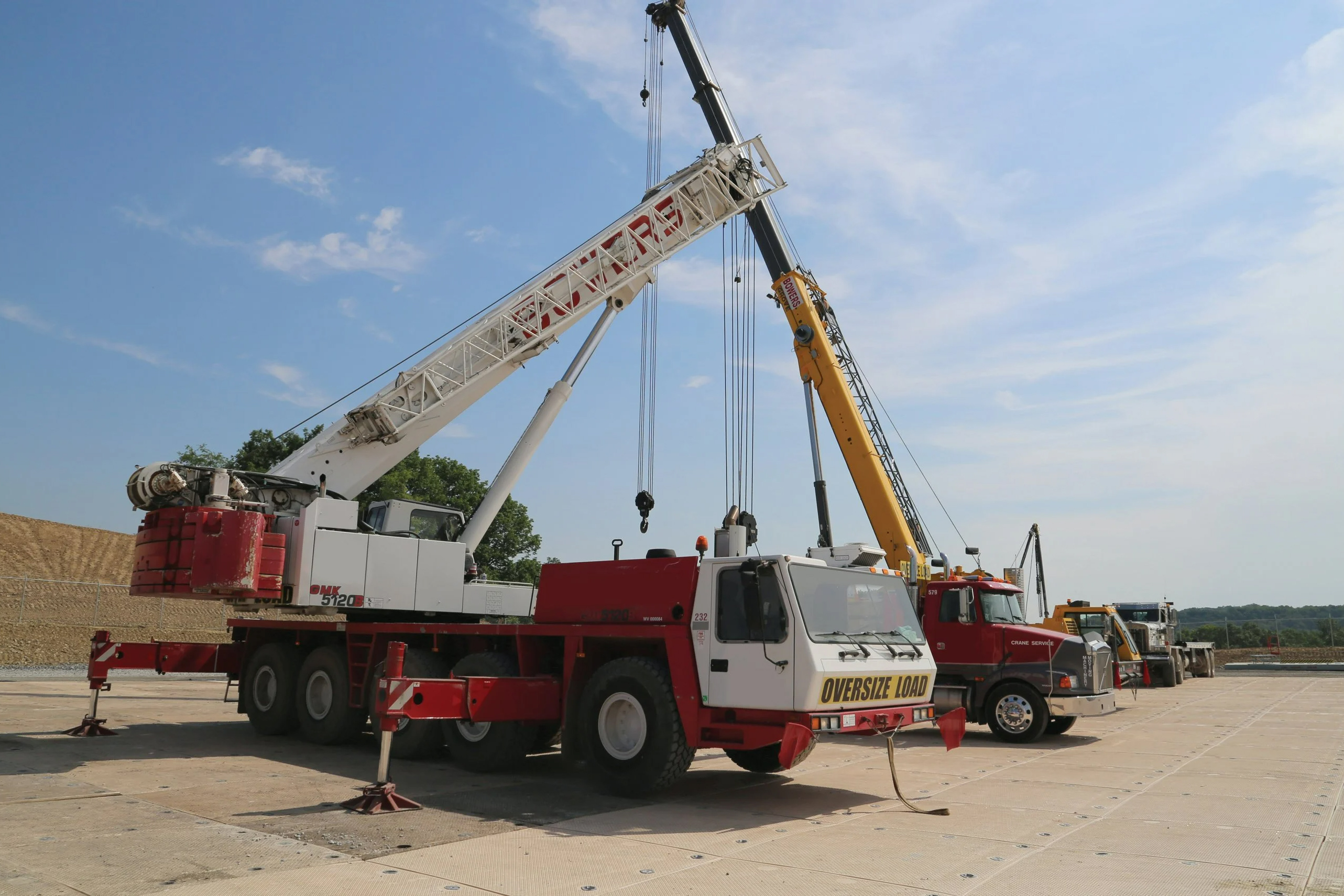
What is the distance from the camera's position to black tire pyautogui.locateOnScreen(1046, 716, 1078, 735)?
1396 centimetres

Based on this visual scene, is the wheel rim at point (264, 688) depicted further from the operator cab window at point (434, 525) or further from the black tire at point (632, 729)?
the black tire at point (632, 729)

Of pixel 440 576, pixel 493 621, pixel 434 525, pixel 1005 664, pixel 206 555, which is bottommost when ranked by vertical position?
pixel 1005 664

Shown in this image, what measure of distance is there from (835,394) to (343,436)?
9446 mm

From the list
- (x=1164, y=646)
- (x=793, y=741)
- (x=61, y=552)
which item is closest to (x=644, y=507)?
(x=793, y=741)

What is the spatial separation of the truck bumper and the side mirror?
7124 millimetres

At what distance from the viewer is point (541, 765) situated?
1067cm

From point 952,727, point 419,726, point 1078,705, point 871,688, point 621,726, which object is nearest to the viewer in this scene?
point 871,688

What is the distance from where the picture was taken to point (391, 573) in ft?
37.8

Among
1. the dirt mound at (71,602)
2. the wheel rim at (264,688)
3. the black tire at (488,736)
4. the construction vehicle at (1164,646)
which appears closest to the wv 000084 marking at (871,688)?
the black tire at (488,736)

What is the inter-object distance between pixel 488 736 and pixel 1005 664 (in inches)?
304

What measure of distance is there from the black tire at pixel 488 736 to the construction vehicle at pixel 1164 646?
20680 millimetres

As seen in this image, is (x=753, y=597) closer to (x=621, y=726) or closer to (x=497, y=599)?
(x=621, y=726)

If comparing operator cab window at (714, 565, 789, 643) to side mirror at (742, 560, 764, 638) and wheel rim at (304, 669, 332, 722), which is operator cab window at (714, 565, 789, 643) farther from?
wheel rim at (304, 669, 332, 722)

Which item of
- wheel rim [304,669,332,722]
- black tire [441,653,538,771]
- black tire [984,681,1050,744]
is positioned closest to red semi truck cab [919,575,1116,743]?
black tire [984,681,1050,744]
